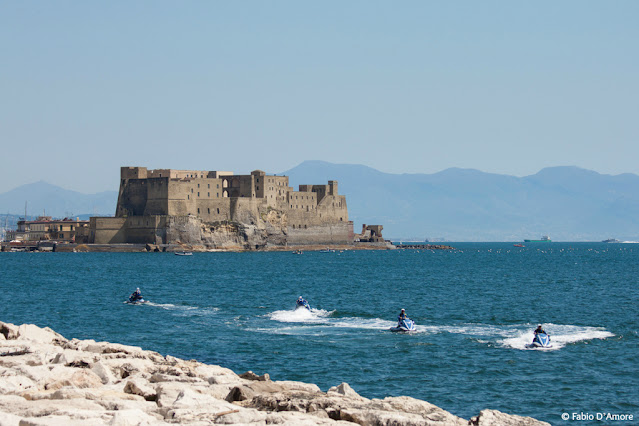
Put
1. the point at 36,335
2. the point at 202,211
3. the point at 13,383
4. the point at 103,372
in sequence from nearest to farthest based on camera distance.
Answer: the point at 13,383 < the point at 103,372 < the point at 36,335 < the point at 202,211

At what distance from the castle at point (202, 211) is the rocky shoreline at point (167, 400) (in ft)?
347

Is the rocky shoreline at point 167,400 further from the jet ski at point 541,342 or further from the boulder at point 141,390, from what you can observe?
the jet ski at point 541,342

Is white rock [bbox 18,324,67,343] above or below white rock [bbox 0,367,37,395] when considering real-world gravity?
below

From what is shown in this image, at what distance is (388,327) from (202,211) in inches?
3692

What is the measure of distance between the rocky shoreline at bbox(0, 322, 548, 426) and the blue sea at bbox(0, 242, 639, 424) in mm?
5981

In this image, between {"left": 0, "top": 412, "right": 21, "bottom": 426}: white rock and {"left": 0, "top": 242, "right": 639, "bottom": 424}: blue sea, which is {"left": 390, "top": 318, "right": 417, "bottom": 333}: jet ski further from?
{"left": 0, "top": 412, "right": 21, "bottom": 426}: white rock

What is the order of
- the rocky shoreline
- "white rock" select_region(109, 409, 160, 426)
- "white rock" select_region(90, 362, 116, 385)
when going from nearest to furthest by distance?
1. "white rock" select_region(109, 409, 160, 426)
2. the rocky shoreline
3. "white rock" select_region(90, 362, 116, 385)

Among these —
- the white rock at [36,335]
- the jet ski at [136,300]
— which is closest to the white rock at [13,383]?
the white rock at [36,335]

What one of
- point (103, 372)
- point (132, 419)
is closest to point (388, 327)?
point (103, 372)

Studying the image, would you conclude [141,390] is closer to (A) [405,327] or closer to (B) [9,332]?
(B) [9,332]

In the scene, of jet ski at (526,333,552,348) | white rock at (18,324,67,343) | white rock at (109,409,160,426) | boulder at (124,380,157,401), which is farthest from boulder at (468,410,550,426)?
jet ski at (526,333,552,348)

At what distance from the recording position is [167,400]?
50.4 ft

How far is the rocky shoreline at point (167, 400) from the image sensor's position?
13586mm

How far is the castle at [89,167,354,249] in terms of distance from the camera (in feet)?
409
